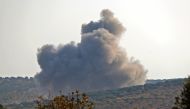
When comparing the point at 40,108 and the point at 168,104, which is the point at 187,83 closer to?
the point at 40,108

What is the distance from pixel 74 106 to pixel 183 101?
15207 millimetres

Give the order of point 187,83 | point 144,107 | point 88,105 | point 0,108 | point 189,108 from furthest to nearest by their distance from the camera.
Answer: point 144,107
point 0,108
point 187,83
point 189,108
point 88,105

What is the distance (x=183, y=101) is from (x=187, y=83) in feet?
6.95

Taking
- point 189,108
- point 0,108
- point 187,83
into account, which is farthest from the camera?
point 0,108

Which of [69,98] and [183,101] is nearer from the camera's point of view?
[69,98]

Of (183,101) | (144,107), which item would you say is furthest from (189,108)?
(144,107)

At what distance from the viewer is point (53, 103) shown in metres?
27.0

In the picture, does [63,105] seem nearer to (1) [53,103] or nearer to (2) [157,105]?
(1) [53,103]

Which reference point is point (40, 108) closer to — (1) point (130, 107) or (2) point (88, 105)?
(2) point (88, 105)

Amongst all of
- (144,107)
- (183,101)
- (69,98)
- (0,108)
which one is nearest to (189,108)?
(183,101)

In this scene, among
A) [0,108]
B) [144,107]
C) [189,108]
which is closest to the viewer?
[189,108]

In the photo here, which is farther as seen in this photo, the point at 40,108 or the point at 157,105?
the point at 157,105

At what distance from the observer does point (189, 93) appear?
3941 centimetres

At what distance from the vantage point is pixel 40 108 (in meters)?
26.9
